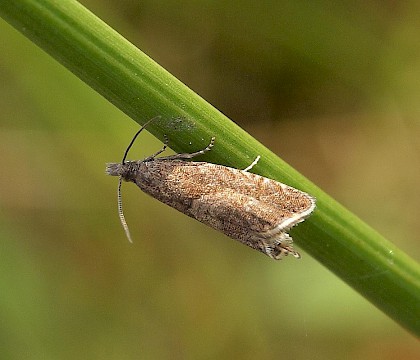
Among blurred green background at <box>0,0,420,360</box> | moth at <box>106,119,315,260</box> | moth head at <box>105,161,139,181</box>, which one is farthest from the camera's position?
blurred green background at <box>0,0,420,360</box>

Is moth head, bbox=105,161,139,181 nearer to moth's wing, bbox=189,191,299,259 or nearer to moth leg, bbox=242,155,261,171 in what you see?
moth's wing, bbox=189,191,299,259

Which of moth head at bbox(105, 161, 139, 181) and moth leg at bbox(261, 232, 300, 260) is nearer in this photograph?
moth leg at bbox(261, 232, 300, 260)

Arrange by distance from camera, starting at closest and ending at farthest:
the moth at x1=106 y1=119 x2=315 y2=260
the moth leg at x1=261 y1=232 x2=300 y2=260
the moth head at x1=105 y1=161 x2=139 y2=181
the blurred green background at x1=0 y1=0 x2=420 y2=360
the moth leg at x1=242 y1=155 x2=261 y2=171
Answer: the moth leg at x1=242 y1=155 x2=261 y2=171 < the moth at x1=106 y1=119 x2=315 y2=260 < the moth leg at x1=261 y1=232 x2=300 y2=260 < the moth head at x1=105 y1=161 x2=139 y2=181 < the blurred green background at x1=0 y1=0 x2=420 y2=360

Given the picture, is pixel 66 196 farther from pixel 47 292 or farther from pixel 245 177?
pixel 245 177

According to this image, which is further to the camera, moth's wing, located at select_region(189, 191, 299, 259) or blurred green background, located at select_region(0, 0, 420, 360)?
blurred green background, located at select_region(0, 0, 420, 360)

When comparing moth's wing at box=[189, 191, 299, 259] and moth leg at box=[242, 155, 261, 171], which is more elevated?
moth leg at box=[242, 155, 261, 171]

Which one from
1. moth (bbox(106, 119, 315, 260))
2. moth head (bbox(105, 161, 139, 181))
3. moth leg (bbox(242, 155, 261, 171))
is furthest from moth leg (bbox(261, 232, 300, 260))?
moth head (bbox(105, 161, 139, 181))

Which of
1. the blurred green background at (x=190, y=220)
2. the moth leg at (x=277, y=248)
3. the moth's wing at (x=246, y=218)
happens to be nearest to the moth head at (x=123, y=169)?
the moth's wing at (x=246, y=218)

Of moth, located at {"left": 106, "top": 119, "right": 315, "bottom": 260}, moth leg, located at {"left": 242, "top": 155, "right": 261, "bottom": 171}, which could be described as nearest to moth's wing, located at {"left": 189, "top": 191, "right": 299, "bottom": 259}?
moth, located at {"left": 106, "top": 119, "right": 315, "bottom": 260}
